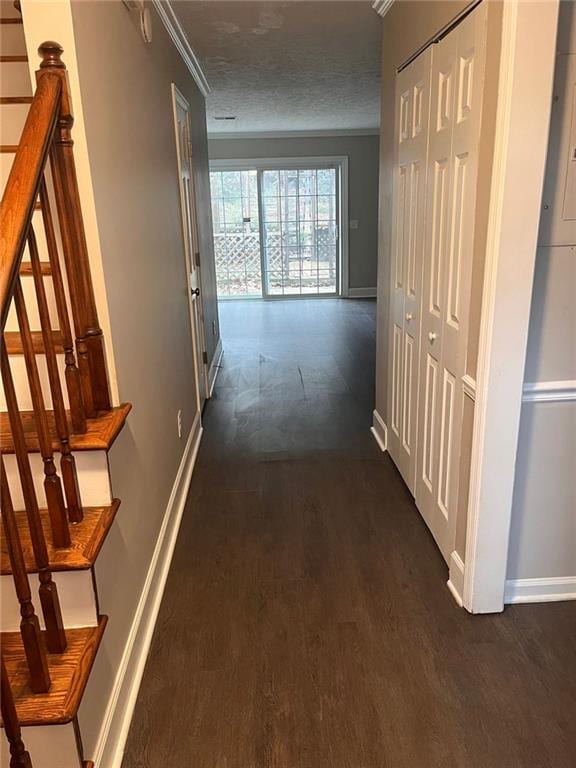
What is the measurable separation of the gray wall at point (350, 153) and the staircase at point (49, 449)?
6884 mm

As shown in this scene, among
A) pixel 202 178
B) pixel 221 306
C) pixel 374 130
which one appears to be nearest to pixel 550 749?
pixel 202 178

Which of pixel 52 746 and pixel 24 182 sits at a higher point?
pixel 24 182

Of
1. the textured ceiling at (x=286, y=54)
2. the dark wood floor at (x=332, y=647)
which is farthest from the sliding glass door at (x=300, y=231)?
the dark wood floor at (x=332, y=647)

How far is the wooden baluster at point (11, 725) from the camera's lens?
1054 mm

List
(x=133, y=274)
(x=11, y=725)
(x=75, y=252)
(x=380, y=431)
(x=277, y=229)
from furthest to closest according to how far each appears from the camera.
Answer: (x=277, y=229)
(x=380, y=431)
(x=133, y=274)
(x=75, y=252)
(x=11, y=725)

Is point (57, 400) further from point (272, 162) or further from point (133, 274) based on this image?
point (272, 162)

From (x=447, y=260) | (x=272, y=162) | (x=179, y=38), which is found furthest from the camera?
(x=272, y=162)

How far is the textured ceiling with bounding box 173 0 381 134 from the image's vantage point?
301cm

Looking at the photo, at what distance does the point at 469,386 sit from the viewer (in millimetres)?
2035

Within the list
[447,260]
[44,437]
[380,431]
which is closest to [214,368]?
[380,431]

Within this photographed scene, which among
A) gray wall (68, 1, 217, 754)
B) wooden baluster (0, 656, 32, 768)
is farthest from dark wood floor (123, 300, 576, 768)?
wooden baluster (0, 656, 32, 768)

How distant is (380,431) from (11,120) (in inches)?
102

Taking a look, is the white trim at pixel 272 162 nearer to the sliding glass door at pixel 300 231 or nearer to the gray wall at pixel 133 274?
the sliding glass door at pixel 300 231

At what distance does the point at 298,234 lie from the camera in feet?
Result: 28.7
